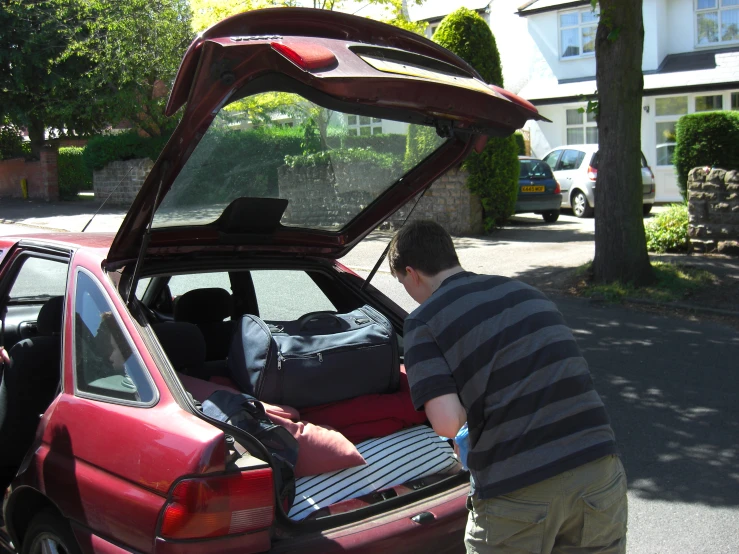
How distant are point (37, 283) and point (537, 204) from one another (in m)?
12.7

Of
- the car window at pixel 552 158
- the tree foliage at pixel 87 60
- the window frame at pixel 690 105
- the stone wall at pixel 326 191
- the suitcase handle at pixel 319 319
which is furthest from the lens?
the tree foliage at pixel 87 60

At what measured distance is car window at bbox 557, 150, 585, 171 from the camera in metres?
19.4

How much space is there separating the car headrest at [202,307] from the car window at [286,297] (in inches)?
145

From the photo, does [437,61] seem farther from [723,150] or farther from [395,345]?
[723,150]

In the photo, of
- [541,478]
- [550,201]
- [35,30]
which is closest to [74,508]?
[541,478]

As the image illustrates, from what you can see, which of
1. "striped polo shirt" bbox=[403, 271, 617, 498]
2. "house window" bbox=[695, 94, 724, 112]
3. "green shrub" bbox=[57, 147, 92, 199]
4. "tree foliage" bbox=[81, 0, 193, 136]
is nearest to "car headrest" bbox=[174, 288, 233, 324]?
"striped polo shirt" bbox=[403, 271, 617, 498]

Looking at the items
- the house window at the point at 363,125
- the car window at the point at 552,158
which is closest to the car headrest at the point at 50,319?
the house window at the point at 363,125

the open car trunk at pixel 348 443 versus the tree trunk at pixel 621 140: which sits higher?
the tree trunk at pixel 621 140

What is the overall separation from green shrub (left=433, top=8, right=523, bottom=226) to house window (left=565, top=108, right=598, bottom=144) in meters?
9.61

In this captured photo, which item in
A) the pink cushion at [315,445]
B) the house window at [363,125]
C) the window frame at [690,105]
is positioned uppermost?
the window frame at [690,105]

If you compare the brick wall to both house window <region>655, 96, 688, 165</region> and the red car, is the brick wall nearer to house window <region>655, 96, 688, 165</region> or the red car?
house window <region>655, 96, 688, 165</region>

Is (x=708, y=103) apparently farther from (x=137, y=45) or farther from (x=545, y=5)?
(x=137, y=45)

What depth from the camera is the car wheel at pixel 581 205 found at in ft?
63.4

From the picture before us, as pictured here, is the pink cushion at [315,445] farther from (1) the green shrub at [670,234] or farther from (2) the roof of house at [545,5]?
(2) the roof of house at [545,5]
